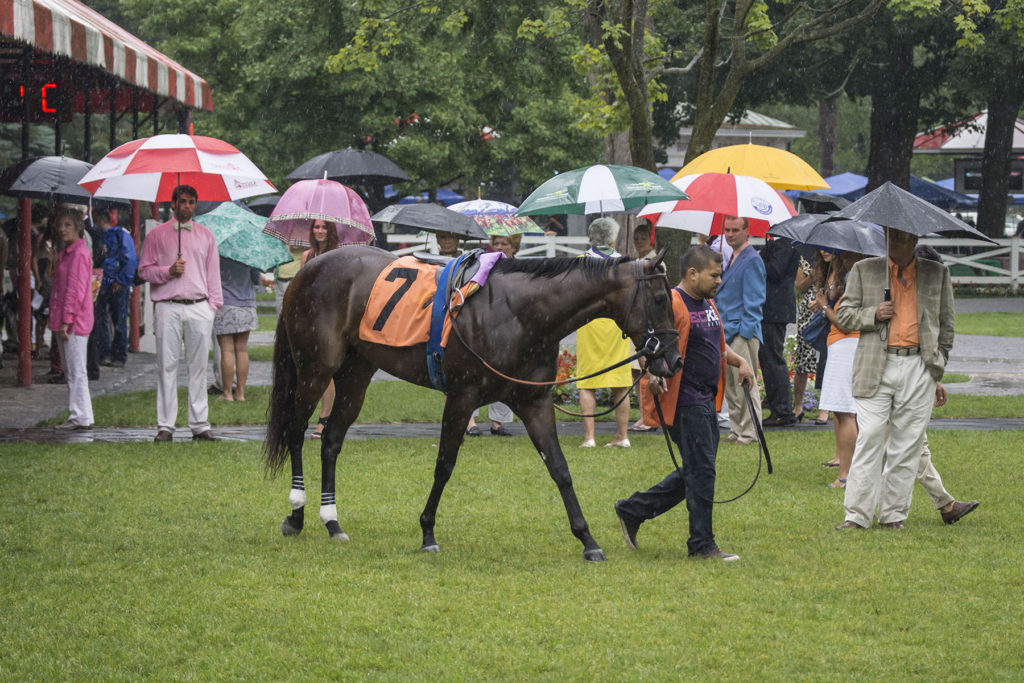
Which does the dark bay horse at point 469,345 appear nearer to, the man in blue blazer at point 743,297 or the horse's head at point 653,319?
the horse's head at point 653,319

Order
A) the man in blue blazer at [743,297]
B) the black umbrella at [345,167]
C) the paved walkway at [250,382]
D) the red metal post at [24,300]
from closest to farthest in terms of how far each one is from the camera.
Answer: the man in blue blazer at [743,297] < the paved walkway at [250,382] < the red metal post at [24,300] < the black umbrella at [345,167]

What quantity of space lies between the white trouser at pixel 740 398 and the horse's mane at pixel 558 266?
463cm

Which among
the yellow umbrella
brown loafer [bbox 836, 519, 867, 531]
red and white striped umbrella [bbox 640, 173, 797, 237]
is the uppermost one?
the yellow umbrella

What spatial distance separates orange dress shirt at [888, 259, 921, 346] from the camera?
→ 791cm

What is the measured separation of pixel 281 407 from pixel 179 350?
3361 millimetres

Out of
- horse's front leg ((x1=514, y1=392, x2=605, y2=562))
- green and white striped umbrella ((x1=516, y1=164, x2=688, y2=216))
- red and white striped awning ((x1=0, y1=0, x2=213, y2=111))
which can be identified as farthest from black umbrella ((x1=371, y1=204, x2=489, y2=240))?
horse's front leg ((x1=514, y1=392, x2=605, y2=562))

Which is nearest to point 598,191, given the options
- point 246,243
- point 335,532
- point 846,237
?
point 846,237

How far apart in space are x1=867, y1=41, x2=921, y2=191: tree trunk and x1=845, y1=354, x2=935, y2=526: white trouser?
2526cm

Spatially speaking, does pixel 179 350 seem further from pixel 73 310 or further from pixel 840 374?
pixel 840 374

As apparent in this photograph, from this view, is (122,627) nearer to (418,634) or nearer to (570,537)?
(418,634)

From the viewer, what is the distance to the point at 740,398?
469 inches

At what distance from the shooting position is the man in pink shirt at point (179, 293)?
1124 centimetres

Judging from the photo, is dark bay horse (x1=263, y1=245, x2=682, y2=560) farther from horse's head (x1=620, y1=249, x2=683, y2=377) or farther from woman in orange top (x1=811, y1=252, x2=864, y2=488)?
woman in orange top (x1=811, y1=252, x2=864, y2=488)

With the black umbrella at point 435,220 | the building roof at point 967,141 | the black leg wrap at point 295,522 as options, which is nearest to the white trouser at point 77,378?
the black umbrella at point 435,220
